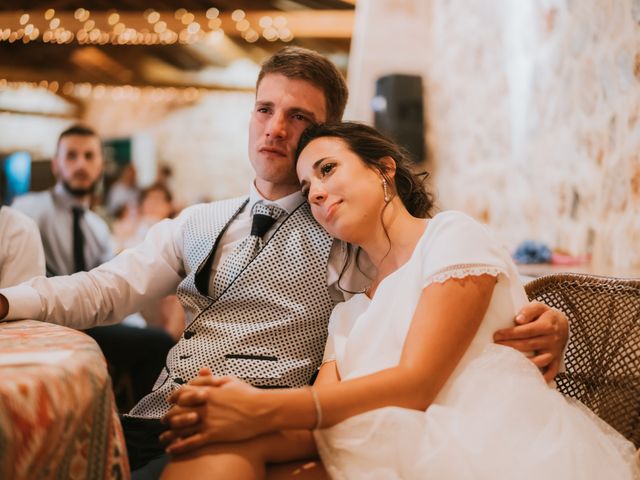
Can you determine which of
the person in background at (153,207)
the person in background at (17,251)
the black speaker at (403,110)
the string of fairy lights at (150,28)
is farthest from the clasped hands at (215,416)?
the string of fairy lights at (150,28)

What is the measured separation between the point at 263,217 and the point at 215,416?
0.64 m

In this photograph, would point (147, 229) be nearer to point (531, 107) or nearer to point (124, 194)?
point (124, 194)

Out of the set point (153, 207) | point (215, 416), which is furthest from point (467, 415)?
point (153, 207)

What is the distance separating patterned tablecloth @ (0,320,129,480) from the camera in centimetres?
71

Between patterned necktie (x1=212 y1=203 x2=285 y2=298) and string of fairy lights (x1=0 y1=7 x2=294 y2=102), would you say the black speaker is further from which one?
patterned necktie (x1=212 y1=203 x2=285 y2=298)

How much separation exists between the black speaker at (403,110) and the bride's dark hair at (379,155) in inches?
148

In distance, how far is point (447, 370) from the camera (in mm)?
1122

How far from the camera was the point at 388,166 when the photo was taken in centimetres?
146

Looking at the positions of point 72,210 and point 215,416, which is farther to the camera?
point 72,210

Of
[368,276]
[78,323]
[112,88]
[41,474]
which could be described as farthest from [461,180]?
[112,88]

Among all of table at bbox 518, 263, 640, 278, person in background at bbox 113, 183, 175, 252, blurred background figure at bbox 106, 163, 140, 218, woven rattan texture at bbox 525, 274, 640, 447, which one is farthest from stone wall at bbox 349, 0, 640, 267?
blurred background figure at bbox 106, 163, 140, 218

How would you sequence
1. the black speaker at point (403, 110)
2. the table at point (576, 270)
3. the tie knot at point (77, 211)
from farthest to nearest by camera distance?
the black speaker at point (403, 110) < the tie knot at point (77, 211) < the table at point (576, 270)

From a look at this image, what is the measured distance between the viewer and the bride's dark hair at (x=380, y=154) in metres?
1.44

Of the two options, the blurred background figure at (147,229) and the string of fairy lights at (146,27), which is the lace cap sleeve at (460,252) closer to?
the blurred background figure at (147,229)
